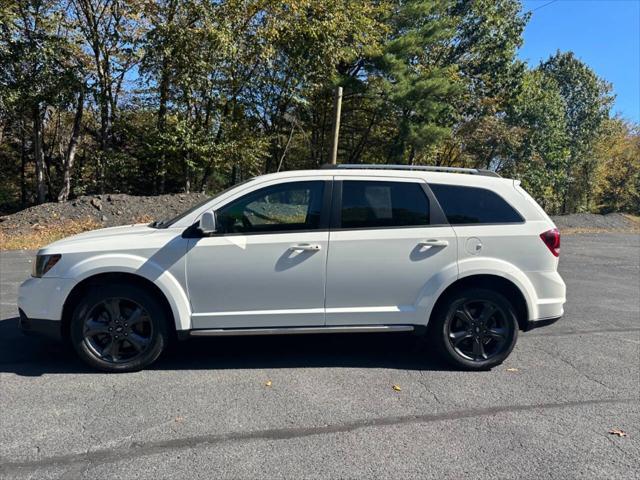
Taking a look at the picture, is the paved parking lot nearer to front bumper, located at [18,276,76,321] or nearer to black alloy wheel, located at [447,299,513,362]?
black alloy wheel, located at [447,299,513,362]

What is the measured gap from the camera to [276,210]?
452cm

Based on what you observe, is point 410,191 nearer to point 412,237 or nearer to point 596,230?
point 412,237

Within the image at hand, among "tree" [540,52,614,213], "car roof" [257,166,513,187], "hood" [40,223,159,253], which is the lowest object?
"hood" [40,223,159,253]

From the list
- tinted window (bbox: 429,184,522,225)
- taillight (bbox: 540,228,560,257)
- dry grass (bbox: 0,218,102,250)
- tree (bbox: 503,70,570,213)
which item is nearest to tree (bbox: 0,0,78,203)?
dry grass (bbox: 0,218,102,250)

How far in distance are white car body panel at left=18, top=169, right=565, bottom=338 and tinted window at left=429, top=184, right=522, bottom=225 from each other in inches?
2.7

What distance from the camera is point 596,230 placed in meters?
23.5

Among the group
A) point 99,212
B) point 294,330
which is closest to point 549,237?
point 294,330

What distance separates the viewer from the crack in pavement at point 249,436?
9.80ft

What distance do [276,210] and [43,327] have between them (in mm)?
2226

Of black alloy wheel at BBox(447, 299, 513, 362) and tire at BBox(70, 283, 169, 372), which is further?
black alloy wheel at BBox(447, 299, 513, 362)

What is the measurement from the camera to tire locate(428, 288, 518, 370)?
4.53 meters

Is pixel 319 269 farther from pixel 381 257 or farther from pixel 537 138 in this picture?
pixel 537 138

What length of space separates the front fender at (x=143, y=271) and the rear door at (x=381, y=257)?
1.28 m

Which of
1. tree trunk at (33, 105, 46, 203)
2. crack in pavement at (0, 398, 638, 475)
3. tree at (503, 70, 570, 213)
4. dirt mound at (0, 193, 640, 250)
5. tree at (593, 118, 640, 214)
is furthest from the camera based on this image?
tree at (593, 118, 640, 214)
